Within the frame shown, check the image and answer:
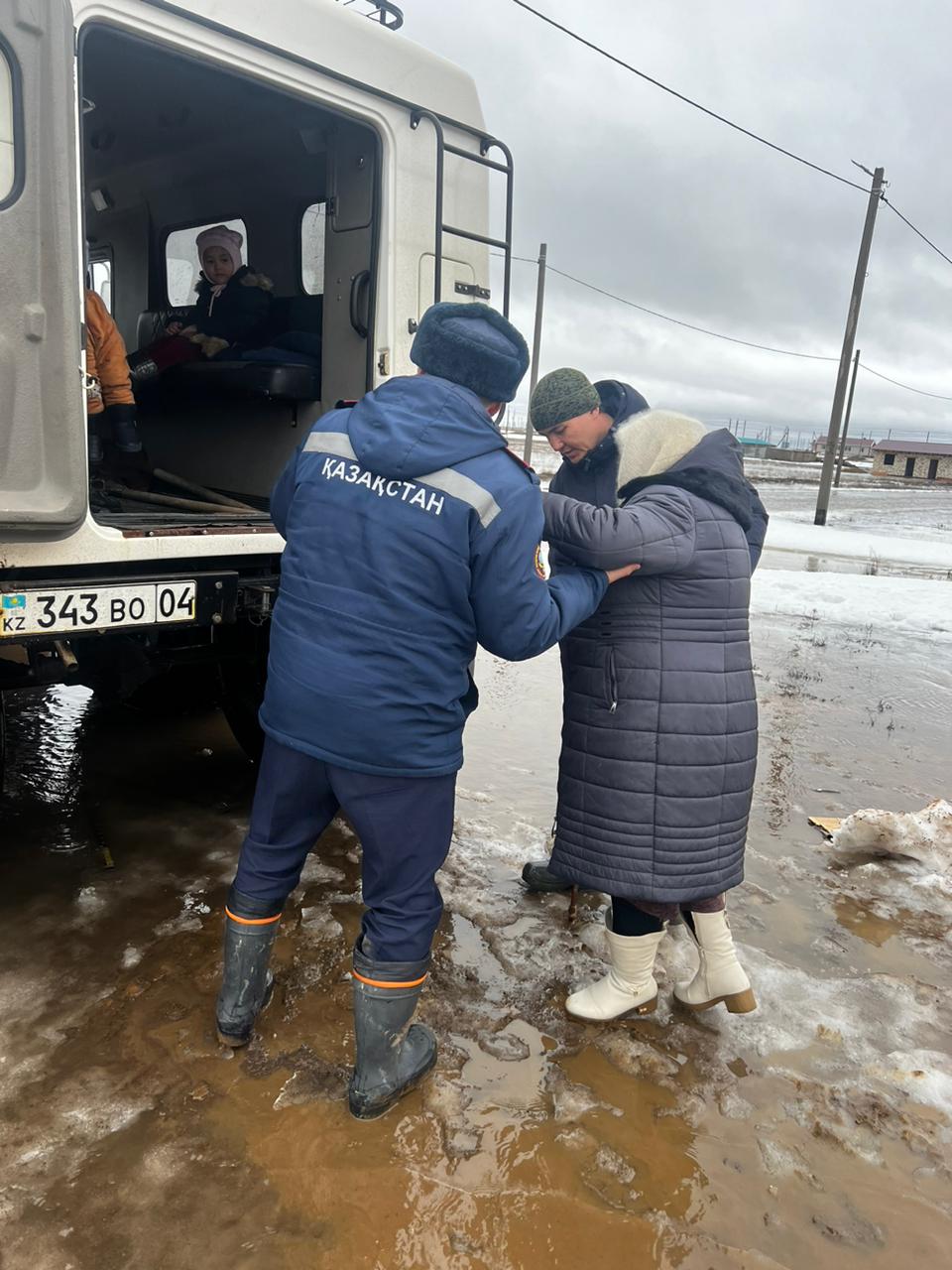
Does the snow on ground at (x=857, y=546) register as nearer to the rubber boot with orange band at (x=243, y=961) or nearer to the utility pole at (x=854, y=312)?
the utility pole at (x=854, y=312)

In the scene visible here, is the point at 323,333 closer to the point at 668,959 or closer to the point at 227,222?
the point at 227,222

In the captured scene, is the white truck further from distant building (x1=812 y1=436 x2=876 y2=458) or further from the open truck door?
distant building (x1=812 y1=436 x2=876 y2=458)

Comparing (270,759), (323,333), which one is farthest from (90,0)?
(270,759)

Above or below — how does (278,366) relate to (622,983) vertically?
above

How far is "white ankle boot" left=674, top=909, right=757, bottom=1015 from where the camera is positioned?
2732 millimetres

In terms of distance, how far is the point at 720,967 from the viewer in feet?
8.98

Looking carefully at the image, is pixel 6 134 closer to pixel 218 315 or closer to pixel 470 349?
pixel 470 349

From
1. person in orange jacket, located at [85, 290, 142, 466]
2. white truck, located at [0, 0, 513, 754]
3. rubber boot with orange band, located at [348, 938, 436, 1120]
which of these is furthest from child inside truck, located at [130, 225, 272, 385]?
rubber boot with orange band, located at [348, 938, 436, 1120]

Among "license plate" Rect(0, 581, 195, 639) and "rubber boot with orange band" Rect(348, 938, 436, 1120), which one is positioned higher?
"license plate" Rect(0, 581, 195, 639)

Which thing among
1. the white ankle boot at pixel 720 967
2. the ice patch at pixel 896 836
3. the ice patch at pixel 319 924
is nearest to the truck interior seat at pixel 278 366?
the ice patch at pixel 319 924

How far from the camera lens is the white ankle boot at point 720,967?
2732mm

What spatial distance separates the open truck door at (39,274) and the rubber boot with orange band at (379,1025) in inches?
59.7

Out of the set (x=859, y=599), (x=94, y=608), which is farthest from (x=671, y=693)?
(x=859, y=599)

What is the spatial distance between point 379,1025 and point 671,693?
1.16m
